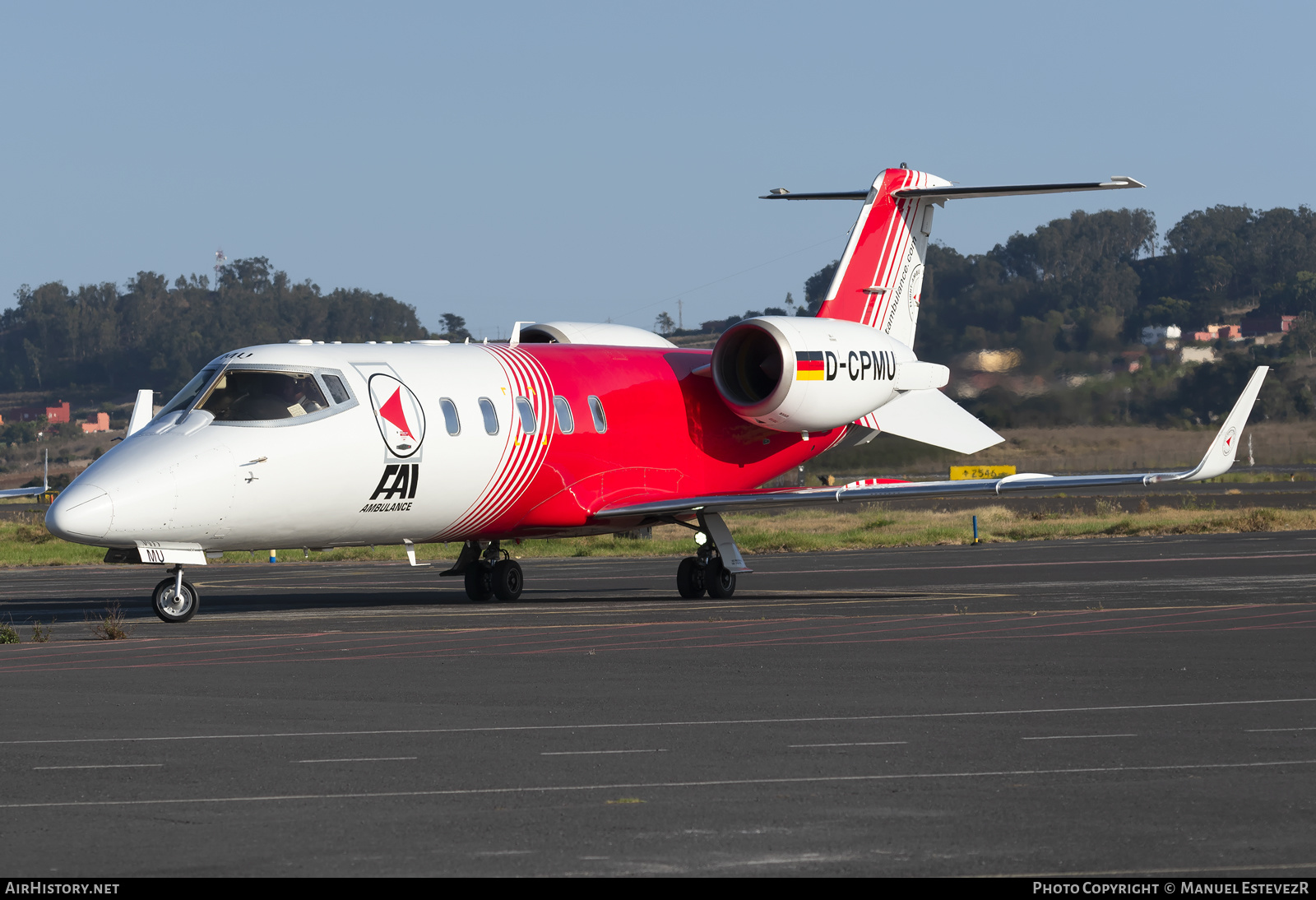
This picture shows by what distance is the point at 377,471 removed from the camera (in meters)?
21.4

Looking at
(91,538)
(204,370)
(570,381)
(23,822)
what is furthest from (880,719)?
(570,381)

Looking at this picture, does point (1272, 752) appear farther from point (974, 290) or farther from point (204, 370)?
point (974, 290)

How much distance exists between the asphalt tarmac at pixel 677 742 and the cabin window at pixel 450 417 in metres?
2.53

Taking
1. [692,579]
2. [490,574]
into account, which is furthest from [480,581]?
[692,579]

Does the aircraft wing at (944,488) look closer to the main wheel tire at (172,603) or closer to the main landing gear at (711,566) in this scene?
the main landing gear at (711,566)

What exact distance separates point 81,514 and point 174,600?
233cm

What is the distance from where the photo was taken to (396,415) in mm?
21844

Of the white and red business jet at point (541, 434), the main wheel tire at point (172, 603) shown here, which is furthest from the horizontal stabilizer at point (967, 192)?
the main wheel tire at point (172, 603)

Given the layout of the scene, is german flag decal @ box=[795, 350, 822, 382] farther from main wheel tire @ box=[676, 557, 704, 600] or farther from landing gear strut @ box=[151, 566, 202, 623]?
landing gear strut @ box=[151, 566, 202, 623]

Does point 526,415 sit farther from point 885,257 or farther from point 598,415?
point 885,257

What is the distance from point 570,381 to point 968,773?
16.0 metres

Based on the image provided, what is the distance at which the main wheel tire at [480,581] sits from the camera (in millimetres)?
25500

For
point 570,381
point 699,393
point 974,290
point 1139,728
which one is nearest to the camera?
point 1139,728

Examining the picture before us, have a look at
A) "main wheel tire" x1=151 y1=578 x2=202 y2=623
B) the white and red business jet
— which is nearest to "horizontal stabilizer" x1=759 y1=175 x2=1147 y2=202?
the white and red business jet
